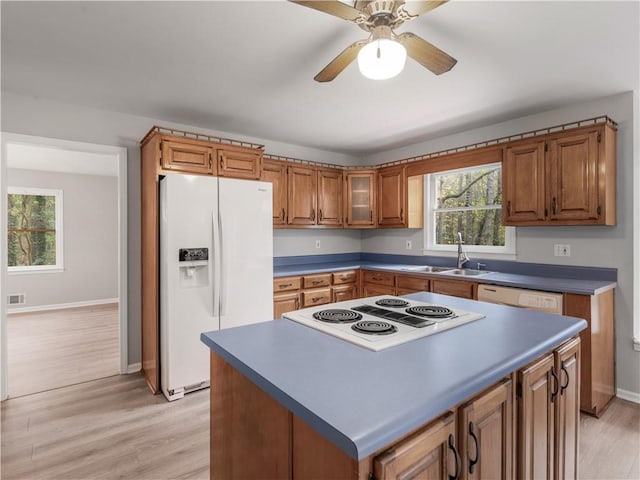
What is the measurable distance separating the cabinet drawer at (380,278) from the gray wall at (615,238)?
4.16 feet

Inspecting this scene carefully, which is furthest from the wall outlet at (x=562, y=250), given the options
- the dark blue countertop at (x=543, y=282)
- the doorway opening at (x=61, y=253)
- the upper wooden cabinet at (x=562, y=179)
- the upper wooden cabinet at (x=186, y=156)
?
the doorway opening at (x=61, y=253)

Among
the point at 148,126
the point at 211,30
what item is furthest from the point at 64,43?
the point at 148,126

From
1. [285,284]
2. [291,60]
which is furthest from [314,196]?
[291,60]

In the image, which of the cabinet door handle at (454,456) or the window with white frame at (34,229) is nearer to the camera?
the cabinet door handle at (454,456)

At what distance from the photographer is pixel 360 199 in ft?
14.8

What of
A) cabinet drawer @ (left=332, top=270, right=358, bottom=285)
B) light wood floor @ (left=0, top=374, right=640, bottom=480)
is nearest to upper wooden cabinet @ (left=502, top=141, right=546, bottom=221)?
light wood floor @ (left=0, top=374, right=640, bottom=480)

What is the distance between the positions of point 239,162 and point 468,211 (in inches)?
101

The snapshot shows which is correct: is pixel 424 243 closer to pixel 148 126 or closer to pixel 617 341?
pixel 617 341

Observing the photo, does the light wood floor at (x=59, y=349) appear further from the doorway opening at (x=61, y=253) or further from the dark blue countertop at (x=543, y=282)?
the dark blue countertop at (x=543, y=282)

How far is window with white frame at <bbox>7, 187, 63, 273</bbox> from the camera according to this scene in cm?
561

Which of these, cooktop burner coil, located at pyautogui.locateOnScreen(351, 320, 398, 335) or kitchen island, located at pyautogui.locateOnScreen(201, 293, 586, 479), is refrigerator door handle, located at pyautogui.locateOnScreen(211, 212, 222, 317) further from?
cooktop burner coil, located at pyautogui.locateOnScreen(351, 320, 398, 335)

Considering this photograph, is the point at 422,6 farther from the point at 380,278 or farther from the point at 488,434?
the point at 380,278

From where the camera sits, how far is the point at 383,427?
73 centimetres

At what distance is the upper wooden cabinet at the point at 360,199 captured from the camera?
446 centimetres
